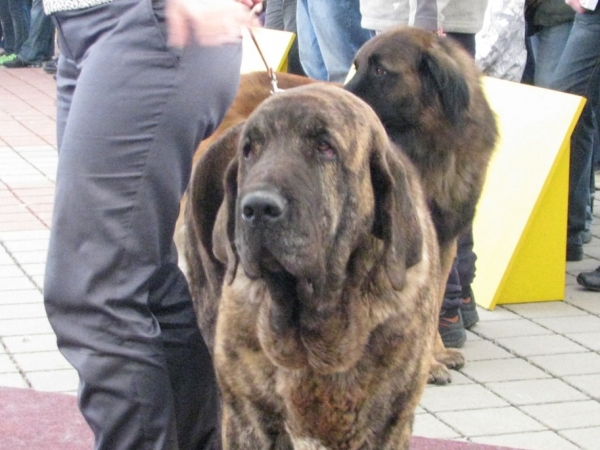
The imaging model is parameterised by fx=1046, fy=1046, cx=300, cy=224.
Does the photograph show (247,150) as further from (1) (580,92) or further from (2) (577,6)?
(1) (580,92)

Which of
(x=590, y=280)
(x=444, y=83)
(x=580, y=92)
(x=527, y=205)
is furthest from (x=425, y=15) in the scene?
(x=590, y=280)

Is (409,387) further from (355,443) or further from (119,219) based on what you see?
(119,219)

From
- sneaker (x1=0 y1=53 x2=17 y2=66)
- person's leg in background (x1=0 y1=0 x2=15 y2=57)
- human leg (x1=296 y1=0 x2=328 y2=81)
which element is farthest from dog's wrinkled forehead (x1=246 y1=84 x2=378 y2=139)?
person's leg in background (x1=0 y1=0 x2=15 y2=57)

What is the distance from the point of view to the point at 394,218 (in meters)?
2.70

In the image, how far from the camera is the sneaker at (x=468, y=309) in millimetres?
5016

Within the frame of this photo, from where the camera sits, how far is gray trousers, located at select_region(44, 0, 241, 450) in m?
2.61

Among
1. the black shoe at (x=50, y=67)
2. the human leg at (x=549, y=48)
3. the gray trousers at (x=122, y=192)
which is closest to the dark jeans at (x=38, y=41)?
the black shoe at (x=50, y=67)

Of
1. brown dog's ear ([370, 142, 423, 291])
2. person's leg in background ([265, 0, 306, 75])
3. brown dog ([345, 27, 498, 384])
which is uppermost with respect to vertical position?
brown dog's ear ([370, 142, 423, 291])

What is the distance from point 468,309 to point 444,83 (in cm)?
123

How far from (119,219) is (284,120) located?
0.49 m

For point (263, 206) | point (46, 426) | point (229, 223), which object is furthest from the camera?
point (46, 426)

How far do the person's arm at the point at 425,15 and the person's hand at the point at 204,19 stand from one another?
7.34 feet

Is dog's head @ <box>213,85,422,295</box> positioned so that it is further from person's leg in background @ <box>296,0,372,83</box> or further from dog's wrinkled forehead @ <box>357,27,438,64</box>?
person's leg in background @ <box>296,0,372,83</box>

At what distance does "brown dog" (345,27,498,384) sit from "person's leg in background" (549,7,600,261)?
1.68 metres
